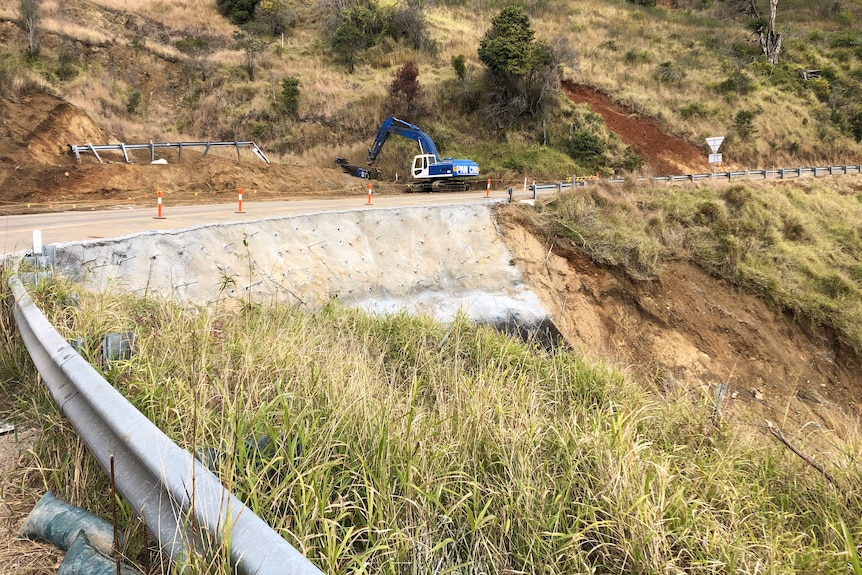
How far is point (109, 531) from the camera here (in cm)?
203

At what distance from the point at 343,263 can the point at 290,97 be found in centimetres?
2179

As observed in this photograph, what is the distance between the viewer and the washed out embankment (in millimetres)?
8555

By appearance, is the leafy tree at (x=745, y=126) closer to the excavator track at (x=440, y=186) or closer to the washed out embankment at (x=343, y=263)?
the excavator track at (x=440, y=186)

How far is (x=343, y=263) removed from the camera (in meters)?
12.3

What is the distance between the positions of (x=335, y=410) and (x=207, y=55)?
126 ft

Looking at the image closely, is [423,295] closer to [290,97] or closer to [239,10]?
[290,97]

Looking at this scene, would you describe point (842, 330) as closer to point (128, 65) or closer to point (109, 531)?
point (109, 531)

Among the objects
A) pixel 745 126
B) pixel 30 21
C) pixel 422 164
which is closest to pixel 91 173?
pixel 422 164

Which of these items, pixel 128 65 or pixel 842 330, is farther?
pixel 128 65

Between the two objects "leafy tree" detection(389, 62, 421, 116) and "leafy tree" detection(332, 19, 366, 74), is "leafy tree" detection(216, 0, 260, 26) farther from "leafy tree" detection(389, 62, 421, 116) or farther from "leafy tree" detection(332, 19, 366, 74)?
"leafy tree" detection(389, 62, 421, 116)

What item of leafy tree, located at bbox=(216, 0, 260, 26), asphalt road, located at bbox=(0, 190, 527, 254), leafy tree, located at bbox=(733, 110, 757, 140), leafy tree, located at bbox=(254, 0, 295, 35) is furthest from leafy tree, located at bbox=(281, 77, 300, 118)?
leafy tree, located at bbox=(733, 110, 757, 140)

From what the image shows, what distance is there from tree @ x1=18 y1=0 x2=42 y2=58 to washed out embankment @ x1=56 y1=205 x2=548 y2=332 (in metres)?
25.9

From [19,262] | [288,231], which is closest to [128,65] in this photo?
[288,231]

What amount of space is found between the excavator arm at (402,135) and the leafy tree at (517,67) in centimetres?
887
